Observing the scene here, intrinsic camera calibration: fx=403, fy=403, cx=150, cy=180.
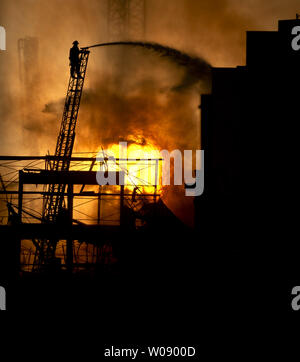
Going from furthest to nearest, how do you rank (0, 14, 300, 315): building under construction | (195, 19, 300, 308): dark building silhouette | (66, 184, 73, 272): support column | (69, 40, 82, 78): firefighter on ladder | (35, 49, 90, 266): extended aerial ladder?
(69, 40, 82, 78): firefighter on ladder, (35, 49, 90, 266): extended aerial ladder, (66, 184, 73, 272): support column, (0, 14, 300, 315): building under construction, (195, 19, 300, 308): dark building silhouette

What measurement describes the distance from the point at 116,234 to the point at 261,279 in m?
7.67

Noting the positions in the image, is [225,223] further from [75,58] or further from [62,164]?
[75,58]

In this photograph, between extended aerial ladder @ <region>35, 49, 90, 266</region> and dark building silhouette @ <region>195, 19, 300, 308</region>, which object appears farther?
extended aerial ladder @ <region>35, 49, 90, 266</region>

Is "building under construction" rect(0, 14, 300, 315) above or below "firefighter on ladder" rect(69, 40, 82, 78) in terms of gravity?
below

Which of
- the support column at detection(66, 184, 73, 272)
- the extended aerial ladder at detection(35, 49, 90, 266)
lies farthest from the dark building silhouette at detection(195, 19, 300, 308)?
the extended aerial ladder at detection(35, 49, 90, 266)

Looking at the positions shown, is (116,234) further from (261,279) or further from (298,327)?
(298,327)

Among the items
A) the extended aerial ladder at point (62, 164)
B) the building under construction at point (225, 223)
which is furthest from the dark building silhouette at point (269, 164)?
the extended aerial ladder at point (62, 164)

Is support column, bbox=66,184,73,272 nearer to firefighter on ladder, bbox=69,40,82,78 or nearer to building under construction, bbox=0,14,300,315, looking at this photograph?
building under construction, bbox=0,14,300,315

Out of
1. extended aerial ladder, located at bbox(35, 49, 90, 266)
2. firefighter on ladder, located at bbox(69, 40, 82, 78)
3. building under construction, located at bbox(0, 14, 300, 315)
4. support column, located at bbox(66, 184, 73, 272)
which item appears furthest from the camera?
firefighter on ladder, located at bbox(69, 40, 82, 78)

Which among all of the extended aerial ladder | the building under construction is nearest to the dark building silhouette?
the building under construction

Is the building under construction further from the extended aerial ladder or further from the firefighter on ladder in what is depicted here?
the firefighter on ladder

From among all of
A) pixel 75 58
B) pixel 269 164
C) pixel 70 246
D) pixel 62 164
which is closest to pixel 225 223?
pixel 269 164

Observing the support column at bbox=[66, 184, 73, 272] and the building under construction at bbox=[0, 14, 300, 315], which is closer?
the building under construction at bbox=[0, 14, 300, 315]
